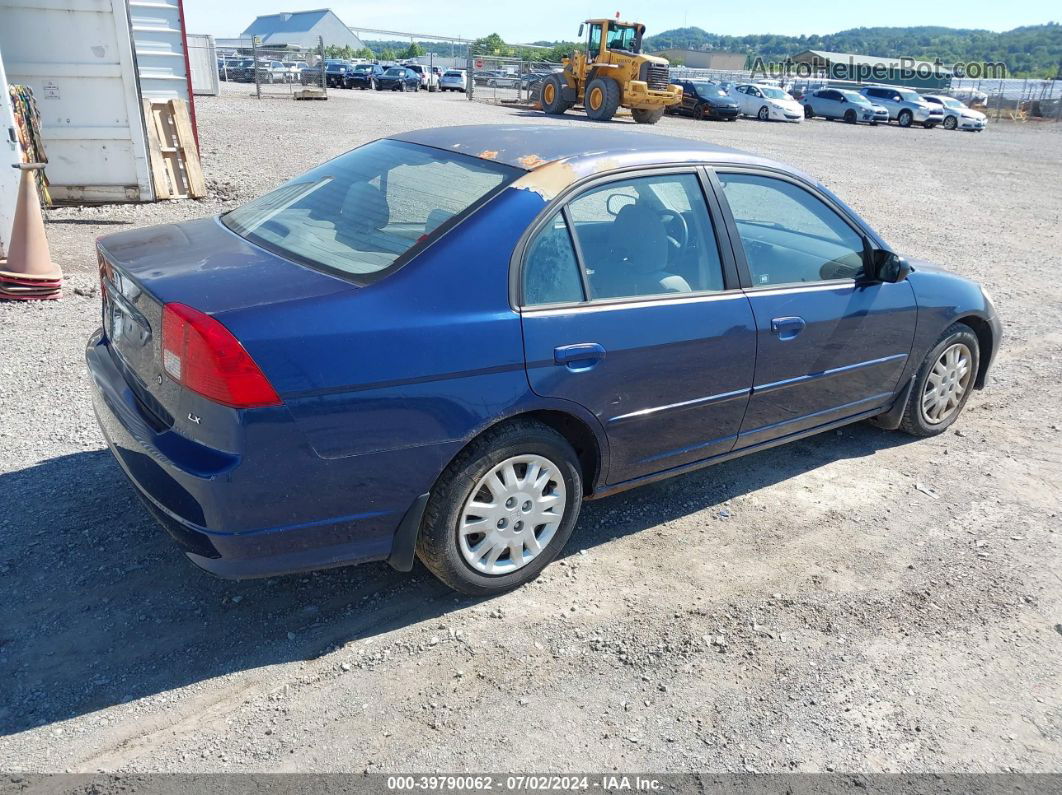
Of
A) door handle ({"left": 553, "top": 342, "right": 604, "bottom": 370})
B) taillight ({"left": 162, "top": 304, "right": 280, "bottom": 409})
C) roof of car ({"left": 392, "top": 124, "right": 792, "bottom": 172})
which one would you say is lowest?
door handle ({"left": 553, "top": 342, "right": 604, "bottom": 370})

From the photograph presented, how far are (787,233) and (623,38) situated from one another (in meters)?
25.0

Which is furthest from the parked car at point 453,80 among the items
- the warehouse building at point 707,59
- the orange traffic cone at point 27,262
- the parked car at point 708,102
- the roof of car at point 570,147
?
the warehouse building at point 707,59

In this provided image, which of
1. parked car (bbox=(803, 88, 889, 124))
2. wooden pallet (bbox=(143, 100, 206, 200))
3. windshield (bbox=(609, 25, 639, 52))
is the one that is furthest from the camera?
parked car (bbox=(803, 88, 889, 124))

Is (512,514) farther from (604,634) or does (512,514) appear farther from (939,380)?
(939,380)

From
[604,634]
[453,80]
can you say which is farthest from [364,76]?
[604,634]

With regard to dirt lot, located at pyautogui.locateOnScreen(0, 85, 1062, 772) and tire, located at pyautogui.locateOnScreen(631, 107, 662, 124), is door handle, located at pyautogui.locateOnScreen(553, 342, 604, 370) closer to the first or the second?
dirt lot, located at pyautogui.locateOnScreen(0, 85, 1062, 772)

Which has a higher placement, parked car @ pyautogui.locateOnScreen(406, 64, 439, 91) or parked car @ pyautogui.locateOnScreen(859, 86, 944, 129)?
parked car @ pyautogui.locateOnScreen(406, 64, 439, 91)

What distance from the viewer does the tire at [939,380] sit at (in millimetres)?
4758

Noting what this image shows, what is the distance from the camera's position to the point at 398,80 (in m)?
42.8

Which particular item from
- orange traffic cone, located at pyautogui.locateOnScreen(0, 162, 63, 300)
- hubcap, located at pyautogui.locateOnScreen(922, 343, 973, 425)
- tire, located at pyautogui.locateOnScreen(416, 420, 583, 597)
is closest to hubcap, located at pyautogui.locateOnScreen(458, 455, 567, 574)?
tire, located at pyautogui.locateOnScreen(416, 420, 583, 597)

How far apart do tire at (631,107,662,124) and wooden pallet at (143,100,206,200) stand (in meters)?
18.1

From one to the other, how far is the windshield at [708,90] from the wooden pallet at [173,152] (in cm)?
2502

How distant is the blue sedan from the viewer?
264cm

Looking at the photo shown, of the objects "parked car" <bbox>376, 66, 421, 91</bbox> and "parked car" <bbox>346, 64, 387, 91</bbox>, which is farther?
"parked car" <bbox>376, 66, 421, 91</bbox>
